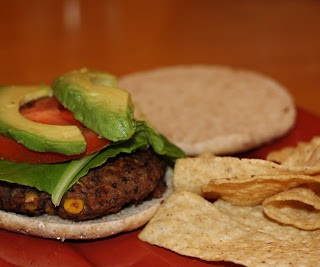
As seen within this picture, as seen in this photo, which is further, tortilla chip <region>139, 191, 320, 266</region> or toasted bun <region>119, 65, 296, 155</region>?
toasted bun <region>119, 65, 296, 155</region>

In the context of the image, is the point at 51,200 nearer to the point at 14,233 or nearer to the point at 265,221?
the point at 14,233

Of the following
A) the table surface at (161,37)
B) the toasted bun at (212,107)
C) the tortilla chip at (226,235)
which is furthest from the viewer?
the table surface at (161,37)

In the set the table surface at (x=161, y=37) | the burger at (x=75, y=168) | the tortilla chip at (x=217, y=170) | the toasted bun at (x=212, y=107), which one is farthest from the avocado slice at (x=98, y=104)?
the table surface at (x=161, y=37)

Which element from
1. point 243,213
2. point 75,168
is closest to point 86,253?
point 75,168

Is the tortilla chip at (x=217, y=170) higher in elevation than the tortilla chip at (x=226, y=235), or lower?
higher

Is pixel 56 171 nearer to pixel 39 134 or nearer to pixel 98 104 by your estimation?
pixel 39 134

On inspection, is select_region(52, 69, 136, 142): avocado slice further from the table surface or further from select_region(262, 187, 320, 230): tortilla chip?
the table surface

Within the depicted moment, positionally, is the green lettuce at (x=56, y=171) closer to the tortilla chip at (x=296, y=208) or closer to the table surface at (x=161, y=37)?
the tortilla chip at (x=296, y=208)

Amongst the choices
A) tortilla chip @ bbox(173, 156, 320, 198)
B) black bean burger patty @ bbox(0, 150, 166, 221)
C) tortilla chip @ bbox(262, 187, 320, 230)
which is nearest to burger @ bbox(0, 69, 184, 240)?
black bean burger patty @ bbox(0, 150, 166, 221)
